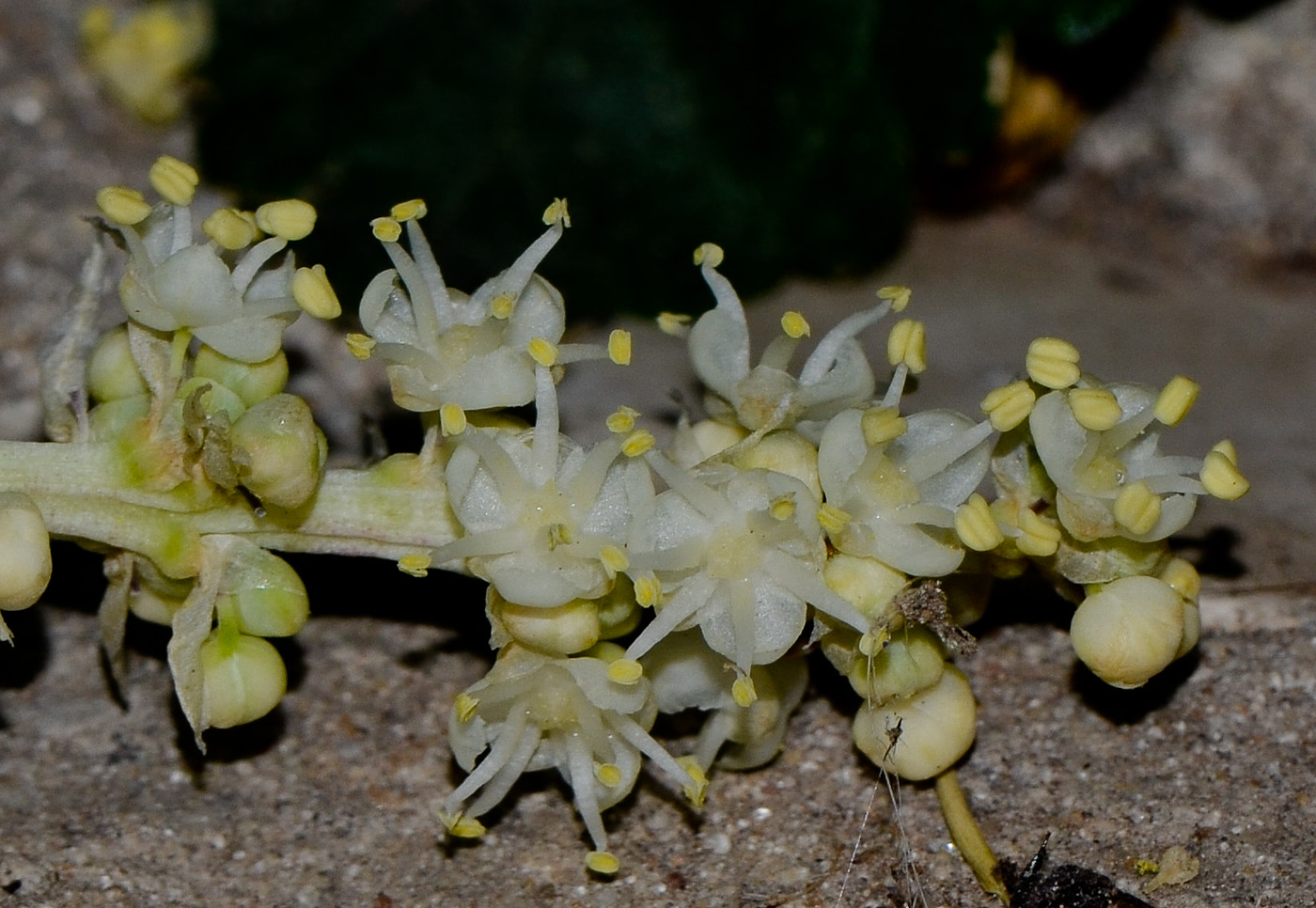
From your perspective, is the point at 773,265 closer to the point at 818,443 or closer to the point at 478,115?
the point at 478,115

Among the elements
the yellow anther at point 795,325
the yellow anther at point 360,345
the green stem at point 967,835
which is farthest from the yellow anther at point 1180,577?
the yellow anther at point 360,345

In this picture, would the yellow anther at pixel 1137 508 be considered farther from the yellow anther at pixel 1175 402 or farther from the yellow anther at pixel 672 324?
the yellow anther at pixel 672 324

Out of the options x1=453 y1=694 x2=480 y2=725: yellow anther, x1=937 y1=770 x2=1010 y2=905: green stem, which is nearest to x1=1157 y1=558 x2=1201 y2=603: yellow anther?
x1=937 y1=770 x2=1010 y2=905: green stem

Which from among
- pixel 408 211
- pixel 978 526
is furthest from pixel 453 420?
pixel 978 526

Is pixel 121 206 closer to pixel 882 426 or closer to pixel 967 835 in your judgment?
pixel 882 426

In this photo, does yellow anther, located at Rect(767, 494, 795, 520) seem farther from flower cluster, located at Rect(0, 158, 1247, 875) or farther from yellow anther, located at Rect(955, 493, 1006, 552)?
yellow anther, located at Rect(955, 493, 1006, 552)
